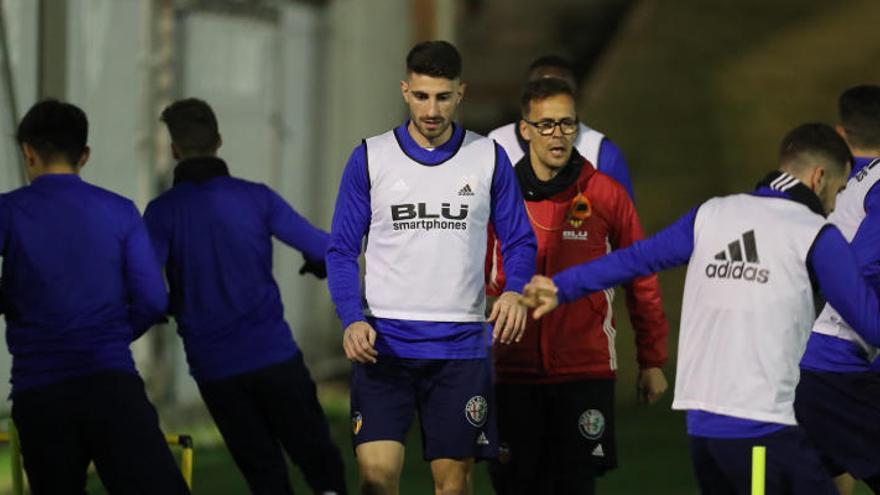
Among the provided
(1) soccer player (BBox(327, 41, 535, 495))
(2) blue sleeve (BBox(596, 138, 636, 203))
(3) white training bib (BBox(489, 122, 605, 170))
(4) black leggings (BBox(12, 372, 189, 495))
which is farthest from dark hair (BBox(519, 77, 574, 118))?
(4) black leggings (BBox(12, 372, 189, 495))

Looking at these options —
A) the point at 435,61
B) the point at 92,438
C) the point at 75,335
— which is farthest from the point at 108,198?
the point at 435,61

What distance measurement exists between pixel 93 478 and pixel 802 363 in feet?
19.8

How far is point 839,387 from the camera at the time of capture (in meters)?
8.61

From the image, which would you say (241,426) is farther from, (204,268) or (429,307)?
(429,307)

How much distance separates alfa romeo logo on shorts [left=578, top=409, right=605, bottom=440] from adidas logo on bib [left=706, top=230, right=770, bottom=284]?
2.00m

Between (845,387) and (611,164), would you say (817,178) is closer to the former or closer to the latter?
(845,387)

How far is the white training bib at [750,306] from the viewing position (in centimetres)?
695

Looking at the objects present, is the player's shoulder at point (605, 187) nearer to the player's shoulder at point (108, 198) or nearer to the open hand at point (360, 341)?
the open hand at point (360, 341)

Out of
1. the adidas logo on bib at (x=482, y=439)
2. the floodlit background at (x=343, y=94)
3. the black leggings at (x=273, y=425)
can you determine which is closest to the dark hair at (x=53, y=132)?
the black leggings at (x=273, y=425)

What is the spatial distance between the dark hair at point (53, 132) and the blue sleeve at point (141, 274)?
0.33 m

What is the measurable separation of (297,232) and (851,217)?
241cm

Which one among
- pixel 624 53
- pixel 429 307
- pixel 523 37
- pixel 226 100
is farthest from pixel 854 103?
pixel 523 37

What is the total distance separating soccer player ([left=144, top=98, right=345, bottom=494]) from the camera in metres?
8.80

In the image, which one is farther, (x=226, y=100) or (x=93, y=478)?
A: (x=226, y=100)
